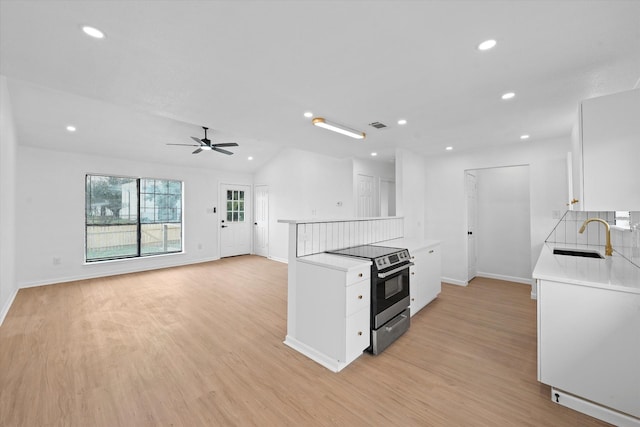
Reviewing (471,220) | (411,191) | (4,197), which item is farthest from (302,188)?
(4,197)

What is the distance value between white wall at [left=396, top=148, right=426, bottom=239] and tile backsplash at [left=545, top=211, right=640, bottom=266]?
1881mm

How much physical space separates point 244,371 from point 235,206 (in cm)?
582

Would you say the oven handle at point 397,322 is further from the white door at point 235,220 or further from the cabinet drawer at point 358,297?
the white door at point 235,220

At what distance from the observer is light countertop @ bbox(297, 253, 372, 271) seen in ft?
7.58

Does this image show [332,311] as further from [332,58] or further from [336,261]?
[332,58]

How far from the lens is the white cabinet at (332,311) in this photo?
2.27 meters

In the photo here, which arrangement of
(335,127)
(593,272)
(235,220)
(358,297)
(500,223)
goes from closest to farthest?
1. (593,272)
2. (358,297)
3. (335,127)
4. (500,223)
5. (235,220)

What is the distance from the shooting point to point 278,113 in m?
2.92

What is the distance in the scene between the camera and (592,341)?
1.73m

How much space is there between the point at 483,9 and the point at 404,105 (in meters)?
1.31

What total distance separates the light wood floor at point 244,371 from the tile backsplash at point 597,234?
1.13 m

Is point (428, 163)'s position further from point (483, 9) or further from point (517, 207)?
point (483, 9)

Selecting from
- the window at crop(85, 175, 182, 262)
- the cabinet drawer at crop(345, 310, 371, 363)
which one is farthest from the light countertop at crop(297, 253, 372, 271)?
the window at crop(85, 175, 182, 262)

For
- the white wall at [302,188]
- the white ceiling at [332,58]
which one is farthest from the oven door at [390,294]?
the white wall at [302,188]
